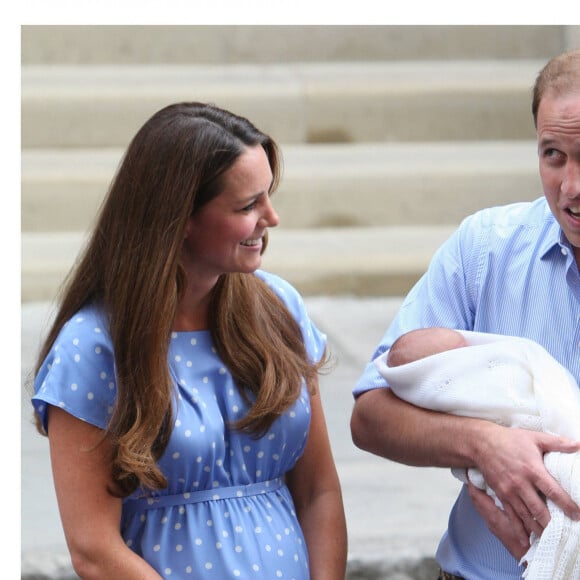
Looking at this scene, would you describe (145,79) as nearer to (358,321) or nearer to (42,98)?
(42,98)

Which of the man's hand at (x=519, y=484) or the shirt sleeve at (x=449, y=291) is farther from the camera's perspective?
the shirt sleeve at (x=449, y=291)

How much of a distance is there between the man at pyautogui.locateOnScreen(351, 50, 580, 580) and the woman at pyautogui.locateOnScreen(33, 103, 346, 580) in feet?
0.69

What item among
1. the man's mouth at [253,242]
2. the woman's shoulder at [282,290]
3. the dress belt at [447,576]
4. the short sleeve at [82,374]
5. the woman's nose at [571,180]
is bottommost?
the dress belt at [447,576]

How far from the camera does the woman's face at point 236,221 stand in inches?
74.4

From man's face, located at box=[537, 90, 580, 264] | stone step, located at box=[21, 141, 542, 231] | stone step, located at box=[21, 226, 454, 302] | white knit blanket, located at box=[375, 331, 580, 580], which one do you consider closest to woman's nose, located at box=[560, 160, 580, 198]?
man's face, located at box=[537, 90, 580, 264]

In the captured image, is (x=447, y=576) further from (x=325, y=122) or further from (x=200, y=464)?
(x=325, y=122)

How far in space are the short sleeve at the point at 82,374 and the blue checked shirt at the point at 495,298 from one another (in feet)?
1.55

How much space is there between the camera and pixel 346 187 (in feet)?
17.8

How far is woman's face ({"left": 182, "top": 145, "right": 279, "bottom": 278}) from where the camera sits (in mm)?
1889

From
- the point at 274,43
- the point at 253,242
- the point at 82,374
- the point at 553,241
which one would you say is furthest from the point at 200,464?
the point at 274,43

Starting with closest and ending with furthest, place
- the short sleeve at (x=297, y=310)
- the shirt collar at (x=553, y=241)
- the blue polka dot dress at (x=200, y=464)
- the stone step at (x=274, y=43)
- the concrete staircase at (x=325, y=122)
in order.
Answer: the blue polka dot dress at (x=200, y=464) → the shirt collar at (x=553, y=241) → the short sleeve at (x=297, y=310) → the concrete staircase at (x=325, y=122) → the stone step at (x=274, y=43)

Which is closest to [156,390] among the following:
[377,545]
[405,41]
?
[377,545]

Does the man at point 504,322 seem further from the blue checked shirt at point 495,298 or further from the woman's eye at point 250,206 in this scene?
the woman's eye at point 250,206

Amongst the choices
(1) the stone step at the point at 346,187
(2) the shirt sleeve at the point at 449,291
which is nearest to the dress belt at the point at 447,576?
(2) the shirt sleeve at the point at 449,291
